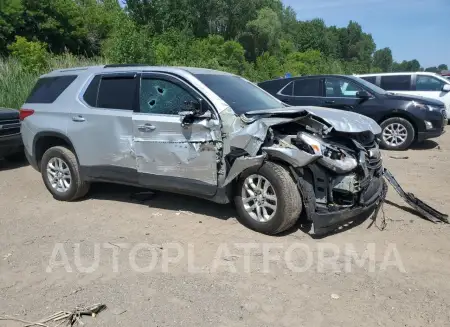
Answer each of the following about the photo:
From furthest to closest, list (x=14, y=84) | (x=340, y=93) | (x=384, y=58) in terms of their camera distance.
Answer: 1. (x=384, y=58)
2. (x=14, y=84)
3. (x=340, y=93)

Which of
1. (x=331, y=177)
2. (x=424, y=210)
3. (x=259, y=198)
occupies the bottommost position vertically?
(x=424, y=210)

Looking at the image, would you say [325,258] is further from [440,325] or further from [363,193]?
[440,325]

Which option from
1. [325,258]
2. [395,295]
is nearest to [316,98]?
[325,258]

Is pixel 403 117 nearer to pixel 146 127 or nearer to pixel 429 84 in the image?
pixel 429 84

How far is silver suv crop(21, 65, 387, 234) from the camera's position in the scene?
4305mm

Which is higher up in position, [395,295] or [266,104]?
[266,104]

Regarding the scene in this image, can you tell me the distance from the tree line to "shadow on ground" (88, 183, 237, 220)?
985 centimetres

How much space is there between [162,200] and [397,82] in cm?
908

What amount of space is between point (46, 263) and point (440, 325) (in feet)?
11.3

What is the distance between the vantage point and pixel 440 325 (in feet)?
9.77

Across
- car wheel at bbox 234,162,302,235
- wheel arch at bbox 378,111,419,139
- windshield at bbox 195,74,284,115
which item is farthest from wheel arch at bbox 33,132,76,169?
wheel arch at bbox 378,111,419,139

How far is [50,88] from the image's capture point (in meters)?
6.04

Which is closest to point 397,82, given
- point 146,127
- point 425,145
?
point 425,145

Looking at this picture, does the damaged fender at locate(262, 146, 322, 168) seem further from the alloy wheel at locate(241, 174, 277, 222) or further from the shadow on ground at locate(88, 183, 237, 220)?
the shadow on ground at locate(88, 183, 237, 220)
